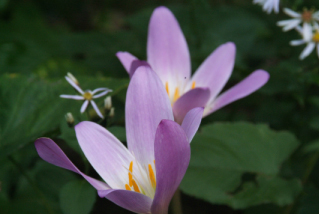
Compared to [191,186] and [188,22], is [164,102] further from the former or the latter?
[188,22]

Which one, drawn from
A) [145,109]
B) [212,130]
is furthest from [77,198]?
[212,130]

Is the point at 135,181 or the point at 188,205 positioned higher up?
the point at 135,181

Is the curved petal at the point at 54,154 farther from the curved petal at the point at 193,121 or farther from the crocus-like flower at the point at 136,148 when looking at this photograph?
the curved petal at the point at 193,121

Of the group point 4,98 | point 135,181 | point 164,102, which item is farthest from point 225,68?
point 4,98

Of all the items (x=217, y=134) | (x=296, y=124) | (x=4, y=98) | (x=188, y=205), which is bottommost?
(x=188, y=205)

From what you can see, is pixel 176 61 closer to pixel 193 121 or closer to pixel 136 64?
pixel 136 64

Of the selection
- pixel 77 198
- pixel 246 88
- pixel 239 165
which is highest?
pixel 246 88

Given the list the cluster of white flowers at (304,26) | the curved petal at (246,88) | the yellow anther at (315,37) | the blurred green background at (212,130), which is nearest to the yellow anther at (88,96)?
the blurred green background at (212,130)
